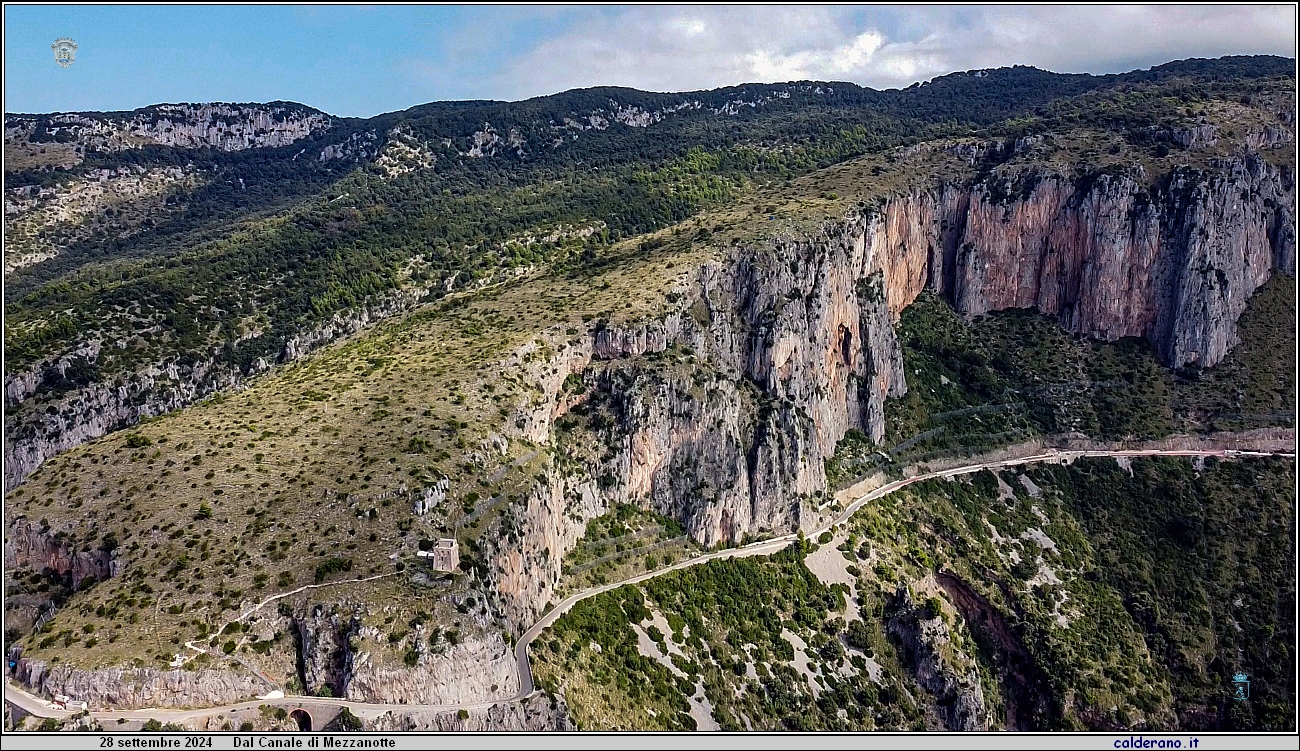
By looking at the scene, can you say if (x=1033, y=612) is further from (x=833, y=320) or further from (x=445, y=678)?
(x=445, y=678)

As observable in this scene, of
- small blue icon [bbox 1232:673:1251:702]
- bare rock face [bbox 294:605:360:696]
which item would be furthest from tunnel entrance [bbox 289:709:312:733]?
small blue icon [bbox 1232:673:1251:702]

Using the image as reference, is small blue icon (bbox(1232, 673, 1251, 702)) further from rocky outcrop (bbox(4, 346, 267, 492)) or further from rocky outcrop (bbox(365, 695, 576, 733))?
rocky outcrop (bbox(4, 346, 267, 492))

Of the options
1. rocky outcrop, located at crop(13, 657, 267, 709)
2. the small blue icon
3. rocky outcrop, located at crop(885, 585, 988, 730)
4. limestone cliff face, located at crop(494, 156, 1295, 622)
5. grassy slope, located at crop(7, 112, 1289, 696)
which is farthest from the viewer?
the small blue icon

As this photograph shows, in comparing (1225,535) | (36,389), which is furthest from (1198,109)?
(36,389)

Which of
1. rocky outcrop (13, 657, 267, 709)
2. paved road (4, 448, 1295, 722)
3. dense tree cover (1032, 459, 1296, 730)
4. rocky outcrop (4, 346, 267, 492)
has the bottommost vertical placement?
dense tree cover (1032, 459, 1296, 730)

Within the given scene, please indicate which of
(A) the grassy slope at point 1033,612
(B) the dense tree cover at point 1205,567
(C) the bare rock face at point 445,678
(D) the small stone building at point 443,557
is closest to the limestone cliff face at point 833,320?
(D) the small stone building at point 443,557

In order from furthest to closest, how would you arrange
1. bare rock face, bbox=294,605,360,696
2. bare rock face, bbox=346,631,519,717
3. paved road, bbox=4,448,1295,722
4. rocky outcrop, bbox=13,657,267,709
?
bare rock face, bbox=294,605,360,696
bare rock face, bbox=346,631,519,717
rocky outcrop, bbox=13,657,267,709
paved road, bbox=4,448,1295,722
